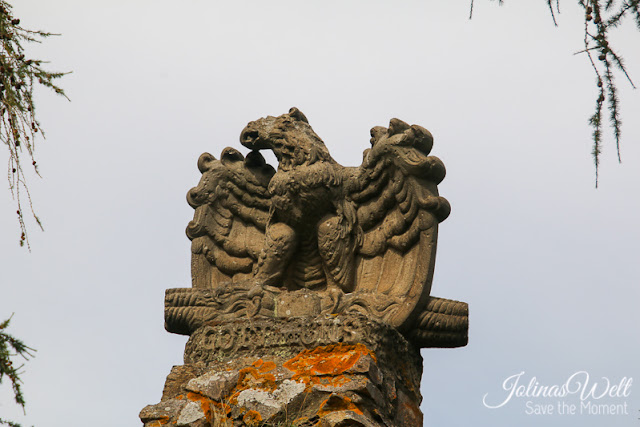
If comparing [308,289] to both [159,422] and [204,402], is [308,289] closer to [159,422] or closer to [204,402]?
[204,402]

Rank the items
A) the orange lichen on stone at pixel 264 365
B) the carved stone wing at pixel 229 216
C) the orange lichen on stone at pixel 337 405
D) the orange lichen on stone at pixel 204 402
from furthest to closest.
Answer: the carved stone wing at pixel 229 216 < the orange lichen on stone at pixel 264 365 < the orange lichen on stone at pixel 204 402 < the orange lichen on stone at pixel 337 405

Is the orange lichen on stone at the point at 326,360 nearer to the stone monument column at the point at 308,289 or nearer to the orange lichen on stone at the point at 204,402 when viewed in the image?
the stone monument column at the point at 308,289

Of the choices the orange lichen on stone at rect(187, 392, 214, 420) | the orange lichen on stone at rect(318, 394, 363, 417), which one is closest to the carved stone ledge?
the orange lichen on stone at rect(187, 392, 214, 420)

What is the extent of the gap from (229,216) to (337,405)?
6.14ft

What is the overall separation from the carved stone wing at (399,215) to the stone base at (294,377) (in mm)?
291

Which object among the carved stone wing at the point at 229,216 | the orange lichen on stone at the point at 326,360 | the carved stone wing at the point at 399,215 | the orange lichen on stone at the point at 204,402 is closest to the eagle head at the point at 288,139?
the carved stone wing at the point at 229,216

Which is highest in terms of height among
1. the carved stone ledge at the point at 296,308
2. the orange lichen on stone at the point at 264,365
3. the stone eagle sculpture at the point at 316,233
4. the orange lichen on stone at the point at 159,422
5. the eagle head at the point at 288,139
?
the eagle head at the point at 288,139

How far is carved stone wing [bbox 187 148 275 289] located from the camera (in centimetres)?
835

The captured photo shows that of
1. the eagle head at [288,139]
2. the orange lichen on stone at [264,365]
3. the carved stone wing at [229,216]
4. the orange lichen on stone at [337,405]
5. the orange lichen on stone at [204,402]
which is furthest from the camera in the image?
the carved stone wing at [229,216]

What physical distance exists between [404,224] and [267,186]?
0.97 metres

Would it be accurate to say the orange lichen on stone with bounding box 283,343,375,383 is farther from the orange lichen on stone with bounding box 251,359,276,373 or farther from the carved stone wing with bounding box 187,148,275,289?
the carved stone wing with bounding box 187,148,275,289

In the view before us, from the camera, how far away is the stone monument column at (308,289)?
23.5 feet

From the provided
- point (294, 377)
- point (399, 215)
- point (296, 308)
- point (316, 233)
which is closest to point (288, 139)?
point (316, 233)

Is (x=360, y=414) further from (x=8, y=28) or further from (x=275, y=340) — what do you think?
(x=8, y=28)
